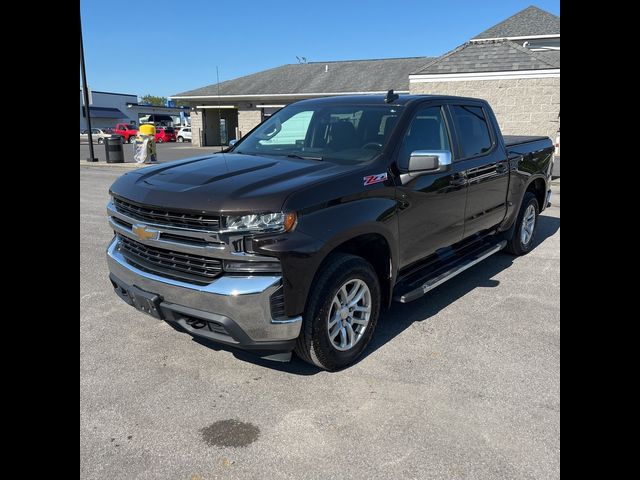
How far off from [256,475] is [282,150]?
2686 mm

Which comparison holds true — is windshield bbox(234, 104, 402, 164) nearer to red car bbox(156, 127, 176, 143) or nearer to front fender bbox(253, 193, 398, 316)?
front fender bbox(253, 193, 398, 316)

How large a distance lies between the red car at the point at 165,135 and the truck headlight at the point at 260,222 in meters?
41.4

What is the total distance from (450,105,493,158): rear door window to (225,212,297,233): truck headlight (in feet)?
8.56

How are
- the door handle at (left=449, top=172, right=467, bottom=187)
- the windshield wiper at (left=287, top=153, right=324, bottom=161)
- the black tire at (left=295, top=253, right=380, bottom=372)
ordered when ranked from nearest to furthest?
1. the black tire at (left=295, top=253, right=380, bottom=372)
2. the windshield wiper at (left=287, top=153, right=324, bottom=161)
3. the door handle at (left=449, top=172, right=467, bottom=187)

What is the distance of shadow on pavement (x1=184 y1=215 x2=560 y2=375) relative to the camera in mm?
3654

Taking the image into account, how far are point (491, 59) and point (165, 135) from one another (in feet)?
102

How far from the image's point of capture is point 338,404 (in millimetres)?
3105

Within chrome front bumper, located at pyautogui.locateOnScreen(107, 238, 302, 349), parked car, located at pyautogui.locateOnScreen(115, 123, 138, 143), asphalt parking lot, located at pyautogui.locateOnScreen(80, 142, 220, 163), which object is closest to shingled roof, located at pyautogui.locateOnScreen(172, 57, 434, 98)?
asphalt parking lot, located at pyautogui.locateOnScreen(80, 142, 220, 163)

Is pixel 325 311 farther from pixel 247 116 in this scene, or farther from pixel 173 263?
pixel 247 116

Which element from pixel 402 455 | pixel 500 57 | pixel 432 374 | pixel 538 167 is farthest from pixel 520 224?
pixel 500 57

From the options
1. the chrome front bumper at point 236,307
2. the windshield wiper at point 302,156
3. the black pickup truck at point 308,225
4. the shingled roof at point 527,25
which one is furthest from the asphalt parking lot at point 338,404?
the shingled roof at point 527,25

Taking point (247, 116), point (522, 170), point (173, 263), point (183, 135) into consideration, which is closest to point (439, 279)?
point (173, 263)

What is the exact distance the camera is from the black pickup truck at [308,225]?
9.58ft
